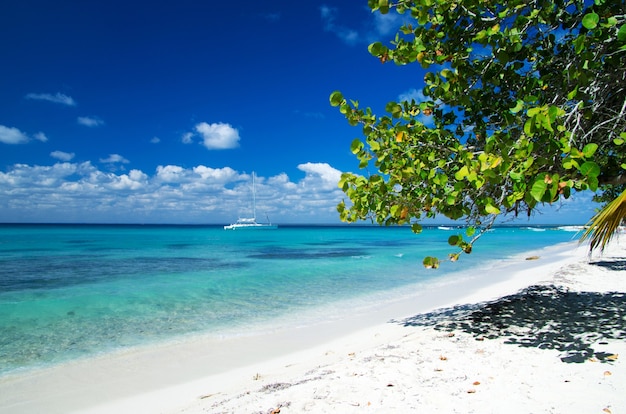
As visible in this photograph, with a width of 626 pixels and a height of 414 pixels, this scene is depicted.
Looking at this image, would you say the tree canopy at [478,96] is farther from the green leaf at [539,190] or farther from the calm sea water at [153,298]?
the calm sea water at [153,298]

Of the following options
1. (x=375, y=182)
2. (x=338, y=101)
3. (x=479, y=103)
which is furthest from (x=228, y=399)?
(x=479, y=103)

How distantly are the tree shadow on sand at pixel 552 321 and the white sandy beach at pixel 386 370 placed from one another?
21mm

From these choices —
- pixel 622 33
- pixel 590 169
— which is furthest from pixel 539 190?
pixel 622 33

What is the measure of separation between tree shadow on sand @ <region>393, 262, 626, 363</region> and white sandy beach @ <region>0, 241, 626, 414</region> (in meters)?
0.02

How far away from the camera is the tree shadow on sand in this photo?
17.6ft

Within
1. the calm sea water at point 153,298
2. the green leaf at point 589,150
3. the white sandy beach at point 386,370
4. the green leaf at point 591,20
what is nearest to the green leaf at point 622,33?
the green leaf at point 591,20

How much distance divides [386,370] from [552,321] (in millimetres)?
3901

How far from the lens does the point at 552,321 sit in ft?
21.9

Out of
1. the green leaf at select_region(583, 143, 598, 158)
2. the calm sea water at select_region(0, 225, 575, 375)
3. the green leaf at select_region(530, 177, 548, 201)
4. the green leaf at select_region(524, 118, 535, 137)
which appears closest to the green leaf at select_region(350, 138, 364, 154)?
the green leaf at select_region(524, 118, 535, 137)

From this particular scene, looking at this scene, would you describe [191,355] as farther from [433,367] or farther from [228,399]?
[433,367]

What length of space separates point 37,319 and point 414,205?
1094cm

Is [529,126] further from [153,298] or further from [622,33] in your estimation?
[153,298]

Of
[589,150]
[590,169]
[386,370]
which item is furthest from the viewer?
[386,370]

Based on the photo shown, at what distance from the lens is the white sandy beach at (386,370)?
3.87 meters
